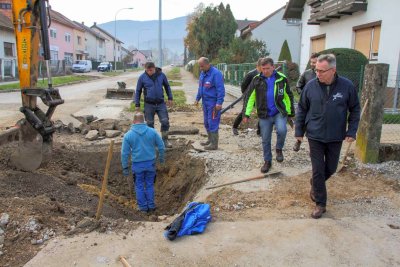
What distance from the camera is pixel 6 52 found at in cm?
3519

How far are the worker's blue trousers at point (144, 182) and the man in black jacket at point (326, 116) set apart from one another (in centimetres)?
Result: 252

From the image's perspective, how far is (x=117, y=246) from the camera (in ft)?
13.2

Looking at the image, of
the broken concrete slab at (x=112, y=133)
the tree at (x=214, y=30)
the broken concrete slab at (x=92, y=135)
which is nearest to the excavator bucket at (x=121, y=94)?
the broken concrete slab at (x=112, y=133)

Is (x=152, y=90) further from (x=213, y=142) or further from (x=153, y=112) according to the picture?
(x=213, y=142)

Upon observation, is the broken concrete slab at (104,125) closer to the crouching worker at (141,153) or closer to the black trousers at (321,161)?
the crouching worker at (141,153)

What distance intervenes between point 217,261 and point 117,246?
1020 millimetres

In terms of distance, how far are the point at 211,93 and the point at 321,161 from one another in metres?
3.34

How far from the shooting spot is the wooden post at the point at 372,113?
6.43 m

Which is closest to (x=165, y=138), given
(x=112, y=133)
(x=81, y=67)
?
(x=112, y=133)

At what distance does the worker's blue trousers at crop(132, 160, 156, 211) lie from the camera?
611 cm

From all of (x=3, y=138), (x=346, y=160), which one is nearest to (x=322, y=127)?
(x=346, y=160)

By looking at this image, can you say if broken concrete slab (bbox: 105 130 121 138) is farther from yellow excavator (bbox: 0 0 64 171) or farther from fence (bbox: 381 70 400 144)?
fence (bbox: 381 70 400 144)

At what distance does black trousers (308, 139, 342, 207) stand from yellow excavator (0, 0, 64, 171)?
3847 mm

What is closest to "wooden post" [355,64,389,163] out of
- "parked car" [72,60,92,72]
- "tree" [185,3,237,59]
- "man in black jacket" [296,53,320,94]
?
"man in black jacket" [296,53,320,94]
